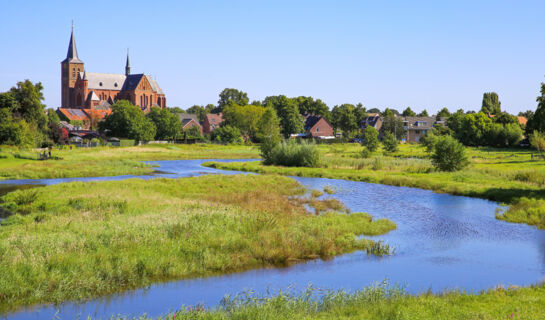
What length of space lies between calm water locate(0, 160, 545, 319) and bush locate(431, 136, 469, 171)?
21186 millimetres

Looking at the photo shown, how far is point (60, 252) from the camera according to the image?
16219 mm

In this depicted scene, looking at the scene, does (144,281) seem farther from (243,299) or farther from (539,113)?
(539,113)

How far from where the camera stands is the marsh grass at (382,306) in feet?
38.1

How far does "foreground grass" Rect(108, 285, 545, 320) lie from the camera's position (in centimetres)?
1162

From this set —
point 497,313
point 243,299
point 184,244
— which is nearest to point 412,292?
point 497,313

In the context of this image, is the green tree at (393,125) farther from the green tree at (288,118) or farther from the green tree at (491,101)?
the green tree at (491,101)

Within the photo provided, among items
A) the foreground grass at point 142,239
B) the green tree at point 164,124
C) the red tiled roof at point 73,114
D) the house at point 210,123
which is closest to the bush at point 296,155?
the foreground grass at point 142,239

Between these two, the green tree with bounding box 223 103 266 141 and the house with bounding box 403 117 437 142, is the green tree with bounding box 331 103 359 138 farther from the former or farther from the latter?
the green tree with bounding box 223 103 266 141

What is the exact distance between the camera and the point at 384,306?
1245 cm

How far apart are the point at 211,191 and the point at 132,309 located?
835 inches

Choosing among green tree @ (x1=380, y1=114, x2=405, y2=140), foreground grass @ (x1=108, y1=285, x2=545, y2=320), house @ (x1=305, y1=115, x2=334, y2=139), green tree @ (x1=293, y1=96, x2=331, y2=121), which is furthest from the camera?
green tree @ (x1=293, y1=96, x2=331, y2=121)

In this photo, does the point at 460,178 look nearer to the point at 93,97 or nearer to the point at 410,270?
the point at 410,270

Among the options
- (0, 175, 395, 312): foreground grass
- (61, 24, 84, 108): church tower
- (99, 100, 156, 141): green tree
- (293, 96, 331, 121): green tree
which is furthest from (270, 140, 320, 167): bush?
(61, 24, 84, 108): church tower

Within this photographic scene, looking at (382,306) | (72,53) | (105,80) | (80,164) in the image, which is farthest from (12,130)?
(72,53)
